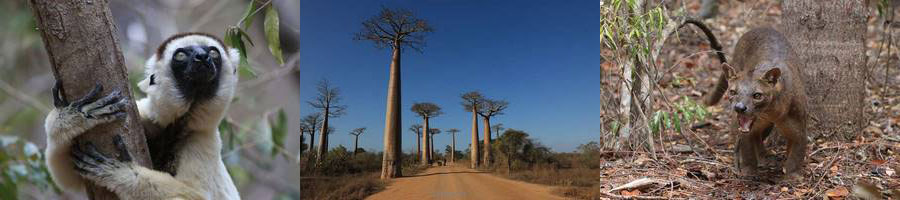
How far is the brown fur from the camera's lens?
10.4ft

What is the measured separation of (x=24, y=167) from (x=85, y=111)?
1.49 m

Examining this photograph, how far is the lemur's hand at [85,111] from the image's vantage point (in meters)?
1.31

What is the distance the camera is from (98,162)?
1.38 metres

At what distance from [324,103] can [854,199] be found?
3.06 meters

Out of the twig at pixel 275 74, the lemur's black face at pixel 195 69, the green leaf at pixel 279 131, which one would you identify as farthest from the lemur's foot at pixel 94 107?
the twig at pixel 275 74

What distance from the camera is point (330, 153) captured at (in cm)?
222

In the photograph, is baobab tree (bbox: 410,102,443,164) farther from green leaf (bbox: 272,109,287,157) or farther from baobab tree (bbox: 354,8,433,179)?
green leaf (bbox: 272,109,287,157)

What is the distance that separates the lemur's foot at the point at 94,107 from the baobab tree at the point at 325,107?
2.92ft

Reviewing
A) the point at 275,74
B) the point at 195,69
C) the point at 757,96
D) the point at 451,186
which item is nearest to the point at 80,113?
the point at 195,69

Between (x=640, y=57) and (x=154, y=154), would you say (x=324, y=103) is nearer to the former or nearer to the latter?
(x=154, y=154)

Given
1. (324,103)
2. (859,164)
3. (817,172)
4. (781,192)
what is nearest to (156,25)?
(324,103)

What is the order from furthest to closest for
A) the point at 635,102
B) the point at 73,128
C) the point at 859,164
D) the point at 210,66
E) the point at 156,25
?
the point at 635,102, the point at 859,164, the point at 156,25, the point at 210,66, the point at 73,128

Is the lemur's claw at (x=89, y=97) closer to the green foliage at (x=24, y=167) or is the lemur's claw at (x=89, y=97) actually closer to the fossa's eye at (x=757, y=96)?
the green foliage at (x=24, y=167)

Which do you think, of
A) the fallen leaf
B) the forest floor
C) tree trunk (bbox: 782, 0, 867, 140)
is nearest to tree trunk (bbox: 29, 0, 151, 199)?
the forest floor
